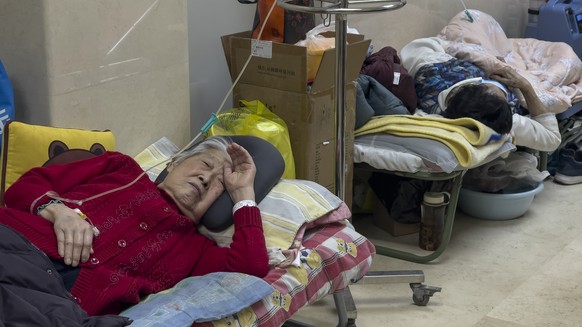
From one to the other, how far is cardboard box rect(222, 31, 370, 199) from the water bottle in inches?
18.1

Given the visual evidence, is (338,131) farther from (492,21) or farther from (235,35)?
(492,21)

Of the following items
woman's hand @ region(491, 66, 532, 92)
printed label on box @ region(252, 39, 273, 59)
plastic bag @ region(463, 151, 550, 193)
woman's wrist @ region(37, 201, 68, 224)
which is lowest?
plastic bag @ region(463, 151, 550, 193)

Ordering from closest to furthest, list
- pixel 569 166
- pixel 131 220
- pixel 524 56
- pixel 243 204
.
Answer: pixel 131 220, pixel 243 204, pixel 569 166, pixel 524 56

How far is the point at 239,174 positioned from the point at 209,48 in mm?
1094

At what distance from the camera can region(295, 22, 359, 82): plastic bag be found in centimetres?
311

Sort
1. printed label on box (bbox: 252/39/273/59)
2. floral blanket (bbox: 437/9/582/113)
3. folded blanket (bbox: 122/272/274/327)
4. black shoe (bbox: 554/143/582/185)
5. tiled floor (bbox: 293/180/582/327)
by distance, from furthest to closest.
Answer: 1. black shoe (bbox: 554/143/582/185)
2. floral blanket (bbox: 437/9/582/113)
3. printed label on box (bbox: 252/39/273/59)
4. tiled floor (bbox: 293/180/582/327)
5. folded blanket (bbox: 122/272/274/327)

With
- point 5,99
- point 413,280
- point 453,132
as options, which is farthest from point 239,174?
point 453,132

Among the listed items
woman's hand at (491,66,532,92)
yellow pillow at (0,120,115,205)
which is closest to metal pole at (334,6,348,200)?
yellow pillow at (0,120,115,205)

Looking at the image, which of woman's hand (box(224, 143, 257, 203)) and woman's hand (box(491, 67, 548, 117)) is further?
woman's hand (box(491, 67, 548, 117))

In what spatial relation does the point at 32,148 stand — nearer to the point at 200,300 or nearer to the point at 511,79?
the point at 200,300

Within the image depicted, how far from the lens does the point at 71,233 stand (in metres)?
2.05

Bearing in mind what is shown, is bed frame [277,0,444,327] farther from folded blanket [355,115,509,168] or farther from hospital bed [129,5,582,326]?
folded blanket [355,115,509,168]

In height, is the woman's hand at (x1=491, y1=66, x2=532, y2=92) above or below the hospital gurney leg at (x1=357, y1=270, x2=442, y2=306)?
above

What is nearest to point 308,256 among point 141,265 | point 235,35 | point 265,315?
point 265,315
